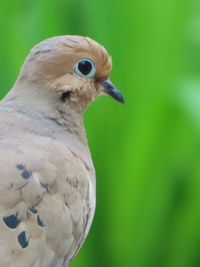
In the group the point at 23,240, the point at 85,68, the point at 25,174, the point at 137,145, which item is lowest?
the point at 137,145

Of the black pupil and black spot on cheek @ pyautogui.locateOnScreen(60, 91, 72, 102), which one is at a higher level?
the black pupil

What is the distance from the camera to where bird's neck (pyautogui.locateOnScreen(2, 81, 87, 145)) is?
2521 millimetres

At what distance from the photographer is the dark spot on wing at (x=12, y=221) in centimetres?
228

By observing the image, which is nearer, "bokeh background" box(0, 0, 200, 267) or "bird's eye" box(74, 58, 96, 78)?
"bird's eye" box(74, 58, 96, 78)

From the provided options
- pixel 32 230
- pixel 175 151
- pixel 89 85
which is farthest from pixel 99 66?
pixel 175 151

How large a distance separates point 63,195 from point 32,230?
121 mm

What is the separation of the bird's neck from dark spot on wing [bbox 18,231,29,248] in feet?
1.05

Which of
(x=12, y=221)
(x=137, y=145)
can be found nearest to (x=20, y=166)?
(x=12, y=221)

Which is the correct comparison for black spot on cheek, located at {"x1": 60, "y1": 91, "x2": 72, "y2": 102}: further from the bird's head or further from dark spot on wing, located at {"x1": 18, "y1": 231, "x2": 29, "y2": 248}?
dark spot on wing, located at {"x1": 18, "y1": 231, "x2": 29, "y2": 248}

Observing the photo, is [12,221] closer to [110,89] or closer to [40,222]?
[40,222]

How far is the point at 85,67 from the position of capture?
255cm

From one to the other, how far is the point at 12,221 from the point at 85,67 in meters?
0.44

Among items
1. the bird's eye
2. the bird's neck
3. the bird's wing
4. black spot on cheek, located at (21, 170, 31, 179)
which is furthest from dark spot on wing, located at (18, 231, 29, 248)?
the bird's eye

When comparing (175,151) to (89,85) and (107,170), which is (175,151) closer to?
(107,170)
